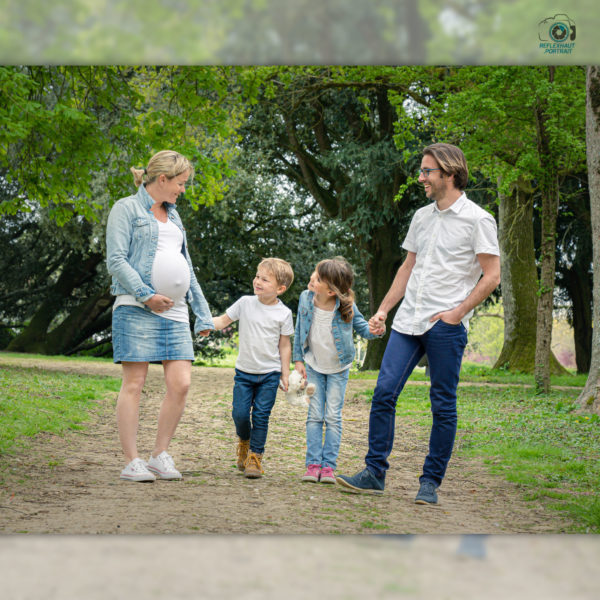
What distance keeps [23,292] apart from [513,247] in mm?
14775

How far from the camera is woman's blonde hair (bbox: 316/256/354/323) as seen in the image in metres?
4.89

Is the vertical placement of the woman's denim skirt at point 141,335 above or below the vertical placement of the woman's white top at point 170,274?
below

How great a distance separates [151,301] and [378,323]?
1.31 meters

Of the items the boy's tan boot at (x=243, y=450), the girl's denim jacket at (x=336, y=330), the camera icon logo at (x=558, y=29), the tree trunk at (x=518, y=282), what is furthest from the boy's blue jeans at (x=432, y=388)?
the tree trunk at (x=518, y=282)

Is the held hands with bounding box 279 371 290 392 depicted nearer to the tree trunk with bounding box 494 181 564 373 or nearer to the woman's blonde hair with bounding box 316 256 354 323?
the woman's blonde hair with bounding box 316 256 354 323

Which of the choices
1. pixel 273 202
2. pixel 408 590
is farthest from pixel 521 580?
pixel 273 202

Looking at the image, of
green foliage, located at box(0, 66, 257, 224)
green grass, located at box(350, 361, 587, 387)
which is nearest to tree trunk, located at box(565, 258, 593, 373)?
green grass, located at box(350, 361, 587, 387)

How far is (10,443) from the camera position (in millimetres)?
6172

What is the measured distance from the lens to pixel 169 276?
471cm

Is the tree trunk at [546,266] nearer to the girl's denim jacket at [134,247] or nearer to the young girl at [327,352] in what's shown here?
the young girl at [327,352]

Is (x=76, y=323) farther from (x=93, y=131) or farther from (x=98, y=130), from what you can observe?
(x=93, y=131)

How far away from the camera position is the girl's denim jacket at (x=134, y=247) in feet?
14.8

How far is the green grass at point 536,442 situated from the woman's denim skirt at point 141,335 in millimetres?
2405

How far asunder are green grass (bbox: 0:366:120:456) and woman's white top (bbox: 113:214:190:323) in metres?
2.05
